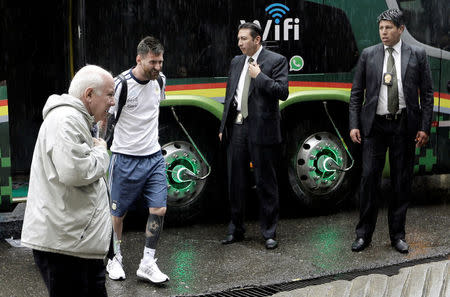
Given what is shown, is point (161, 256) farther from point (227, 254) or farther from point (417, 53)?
point (417, 53)

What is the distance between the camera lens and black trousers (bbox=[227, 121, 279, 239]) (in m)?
7.02

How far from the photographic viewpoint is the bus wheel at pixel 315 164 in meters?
8.02

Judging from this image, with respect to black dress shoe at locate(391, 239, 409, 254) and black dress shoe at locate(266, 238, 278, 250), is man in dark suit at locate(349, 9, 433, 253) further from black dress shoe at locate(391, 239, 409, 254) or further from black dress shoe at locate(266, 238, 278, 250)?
black dress shoe at locate(266, 238, 278, 250)

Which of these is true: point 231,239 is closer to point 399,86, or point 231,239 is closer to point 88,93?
point 399,86

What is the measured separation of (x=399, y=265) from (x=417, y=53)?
1.78 meters

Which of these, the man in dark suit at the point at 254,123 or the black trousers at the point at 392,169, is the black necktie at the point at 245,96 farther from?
the black trousers at the point at 392,169

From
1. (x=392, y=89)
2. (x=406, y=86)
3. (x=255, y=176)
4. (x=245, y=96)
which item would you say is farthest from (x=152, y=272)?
(x=406, y=86)

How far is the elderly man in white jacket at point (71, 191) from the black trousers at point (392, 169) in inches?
141

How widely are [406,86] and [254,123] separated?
1.32m

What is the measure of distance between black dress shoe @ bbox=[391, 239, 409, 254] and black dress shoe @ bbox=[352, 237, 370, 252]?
23cm

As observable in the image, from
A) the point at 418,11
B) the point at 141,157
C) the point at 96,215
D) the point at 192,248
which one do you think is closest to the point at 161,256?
the point at 192,248

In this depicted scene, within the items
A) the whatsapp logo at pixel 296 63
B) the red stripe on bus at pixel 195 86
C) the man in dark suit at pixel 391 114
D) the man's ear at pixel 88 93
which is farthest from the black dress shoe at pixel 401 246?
the man's ear at pixel 88 93

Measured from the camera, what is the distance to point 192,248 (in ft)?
23.1

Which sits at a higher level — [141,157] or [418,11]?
[418,11]
